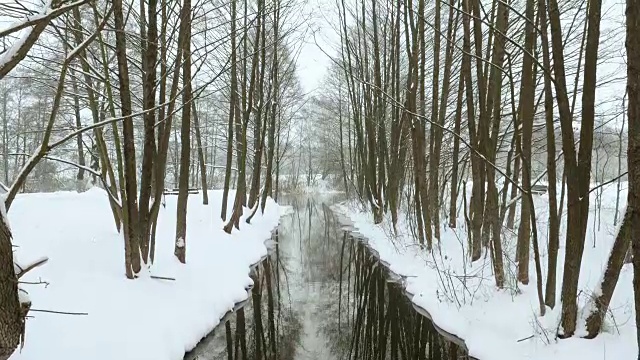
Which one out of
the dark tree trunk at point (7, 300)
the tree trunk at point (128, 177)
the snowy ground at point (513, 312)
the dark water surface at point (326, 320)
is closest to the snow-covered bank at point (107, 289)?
the tree trunk at point (128, 177)

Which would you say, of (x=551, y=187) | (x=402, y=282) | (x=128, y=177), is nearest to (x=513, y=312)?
(x=551, y=187)

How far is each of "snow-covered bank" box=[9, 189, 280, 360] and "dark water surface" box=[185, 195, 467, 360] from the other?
402 mm

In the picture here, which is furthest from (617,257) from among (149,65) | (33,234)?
(33,234)

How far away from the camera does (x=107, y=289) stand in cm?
554

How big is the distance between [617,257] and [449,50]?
6485 millimetres

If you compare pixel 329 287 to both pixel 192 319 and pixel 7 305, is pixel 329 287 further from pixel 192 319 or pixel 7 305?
pixel 7 305

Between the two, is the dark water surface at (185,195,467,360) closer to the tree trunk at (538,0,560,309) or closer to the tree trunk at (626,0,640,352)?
the tree trunk at (538,0,560,309)

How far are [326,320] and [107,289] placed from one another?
332 cm

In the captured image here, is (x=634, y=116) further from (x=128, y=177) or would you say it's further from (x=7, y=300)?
(x=128, y=177)

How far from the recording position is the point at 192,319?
587 centimetres

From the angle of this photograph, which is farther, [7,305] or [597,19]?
[597,19]

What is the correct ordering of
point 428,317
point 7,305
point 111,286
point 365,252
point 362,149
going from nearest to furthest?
point 7,305 < point 111,286 < point 428,317 < point 365,252 < point 362,149

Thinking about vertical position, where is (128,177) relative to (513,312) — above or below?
above

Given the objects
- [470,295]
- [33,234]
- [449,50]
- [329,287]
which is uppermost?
[449,50]
